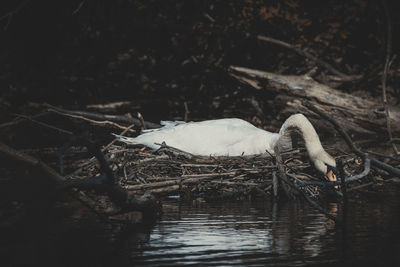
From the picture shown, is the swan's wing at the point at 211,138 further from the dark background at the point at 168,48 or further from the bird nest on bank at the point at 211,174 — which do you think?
the dark background at the point at 168,48

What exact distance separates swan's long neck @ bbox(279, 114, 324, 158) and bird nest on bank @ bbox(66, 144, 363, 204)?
0.66ft

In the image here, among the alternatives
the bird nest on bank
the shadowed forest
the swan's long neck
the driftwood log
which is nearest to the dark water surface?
the bird nest on bank

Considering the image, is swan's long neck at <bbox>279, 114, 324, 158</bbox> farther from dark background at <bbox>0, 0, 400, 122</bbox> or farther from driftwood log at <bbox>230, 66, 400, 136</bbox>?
dark background at <bbox>0, 0, 400, 122</bbox>

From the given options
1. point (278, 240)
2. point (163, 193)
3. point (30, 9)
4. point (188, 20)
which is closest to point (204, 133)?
point (163, 193)

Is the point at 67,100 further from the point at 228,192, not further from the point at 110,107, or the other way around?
the point at 228,192

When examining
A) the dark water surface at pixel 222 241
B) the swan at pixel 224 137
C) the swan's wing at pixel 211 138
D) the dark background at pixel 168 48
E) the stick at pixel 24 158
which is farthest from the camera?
the dark background at pixel 168 48

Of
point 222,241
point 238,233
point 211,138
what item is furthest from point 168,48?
point 222,241

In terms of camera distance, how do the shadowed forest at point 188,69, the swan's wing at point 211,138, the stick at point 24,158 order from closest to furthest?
the stick at point 24,158 < the swan's wing at point 211,138 < the shadowed forest at point 188,69

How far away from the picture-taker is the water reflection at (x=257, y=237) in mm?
3604

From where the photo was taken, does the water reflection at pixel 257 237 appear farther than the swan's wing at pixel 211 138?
No

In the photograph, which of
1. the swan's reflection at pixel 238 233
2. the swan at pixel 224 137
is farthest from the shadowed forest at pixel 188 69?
the swan's reflection at pixel 238 233

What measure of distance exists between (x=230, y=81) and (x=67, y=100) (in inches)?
170

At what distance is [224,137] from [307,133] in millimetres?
1210

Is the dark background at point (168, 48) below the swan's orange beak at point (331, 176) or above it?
above
